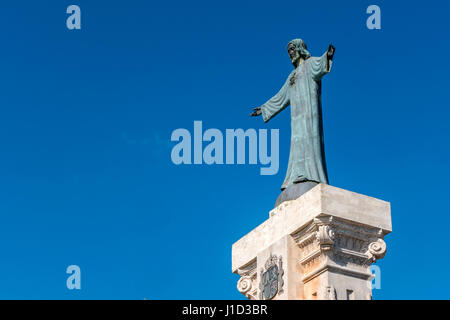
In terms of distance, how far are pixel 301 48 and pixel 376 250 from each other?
5.77 metres

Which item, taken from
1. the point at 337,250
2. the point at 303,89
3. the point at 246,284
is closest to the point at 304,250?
the point at 337,250

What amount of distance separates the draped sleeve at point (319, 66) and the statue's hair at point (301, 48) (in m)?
0.35

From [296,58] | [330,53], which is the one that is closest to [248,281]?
[330,53]

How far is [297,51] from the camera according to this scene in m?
21.1

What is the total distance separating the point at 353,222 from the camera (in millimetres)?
17812

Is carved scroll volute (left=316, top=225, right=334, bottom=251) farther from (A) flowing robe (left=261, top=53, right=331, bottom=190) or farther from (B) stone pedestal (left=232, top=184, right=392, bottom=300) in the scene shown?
(A) flowing robe (left=261, top=53, right=331, bottom=190)

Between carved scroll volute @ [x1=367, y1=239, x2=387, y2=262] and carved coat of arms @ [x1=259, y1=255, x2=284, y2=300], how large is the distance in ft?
6.25

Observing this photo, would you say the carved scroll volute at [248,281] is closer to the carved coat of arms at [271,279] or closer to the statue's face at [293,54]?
the carved coat of arms at [271,279]

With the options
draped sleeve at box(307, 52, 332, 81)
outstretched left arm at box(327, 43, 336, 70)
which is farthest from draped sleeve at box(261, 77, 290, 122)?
outstretched left arm at box(327, 43, 336, 70)

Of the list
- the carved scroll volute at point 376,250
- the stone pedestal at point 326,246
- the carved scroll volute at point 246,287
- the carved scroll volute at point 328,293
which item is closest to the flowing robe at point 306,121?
the stone pedestal at point 326,246

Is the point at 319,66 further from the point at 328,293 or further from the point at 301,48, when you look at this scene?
the point at 328,293

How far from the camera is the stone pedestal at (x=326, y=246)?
1756 cm

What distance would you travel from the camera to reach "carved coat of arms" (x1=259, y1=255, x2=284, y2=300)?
18205 millimetres
